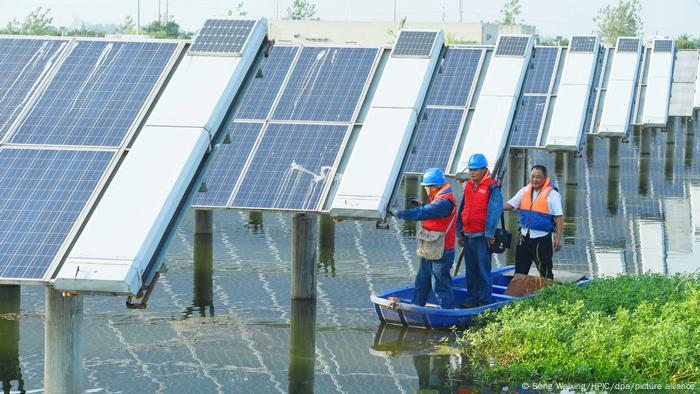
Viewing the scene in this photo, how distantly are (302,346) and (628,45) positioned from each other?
25710 millimetres

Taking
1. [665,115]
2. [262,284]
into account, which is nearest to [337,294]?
[262,284]

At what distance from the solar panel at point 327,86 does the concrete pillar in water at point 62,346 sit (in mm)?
6112

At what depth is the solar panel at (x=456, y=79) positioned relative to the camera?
21.4 metres

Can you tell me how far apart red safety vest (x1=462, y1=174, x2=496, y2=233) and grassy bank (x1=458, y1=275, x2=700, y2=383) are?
47.0 inches

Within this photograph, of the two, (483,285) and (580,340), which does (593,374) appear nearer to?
(580,340)

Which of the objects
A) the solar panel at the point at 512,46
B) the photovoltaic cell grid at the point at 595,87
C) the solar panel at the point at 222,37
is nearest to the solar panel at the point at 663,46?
the photovoltaic cell grid at the point at 595,87

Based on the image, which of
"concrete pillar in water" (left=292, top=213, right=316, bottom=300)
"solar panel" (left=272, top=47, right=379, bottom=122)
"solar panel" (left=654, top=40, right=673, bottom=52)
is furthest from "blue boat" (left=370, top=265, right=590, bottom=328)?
"solar panel" (left=654, top=40, right=673, bottom=52)

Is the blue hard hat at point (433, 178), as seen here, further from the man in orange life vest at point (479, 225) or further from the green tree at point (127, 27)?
the green tree at point (127, 27)

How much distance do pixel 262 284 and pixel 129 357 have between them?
14.9ft

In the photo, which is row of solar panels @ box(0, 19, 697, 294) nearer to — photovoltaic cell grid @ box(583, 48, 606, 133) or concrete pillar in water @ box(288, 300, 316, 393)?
concrete pillar in water @ box(288, 300, 316, 393)

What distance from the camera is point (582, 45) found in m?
29.1

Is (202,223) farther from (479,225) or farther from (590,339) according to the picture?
Answer: (590,339)

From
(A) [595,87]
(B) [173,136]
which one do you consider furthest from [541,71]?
(B) [173,136]

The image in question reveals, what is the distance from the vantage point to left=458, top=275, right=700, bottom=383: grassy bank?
1148cm
